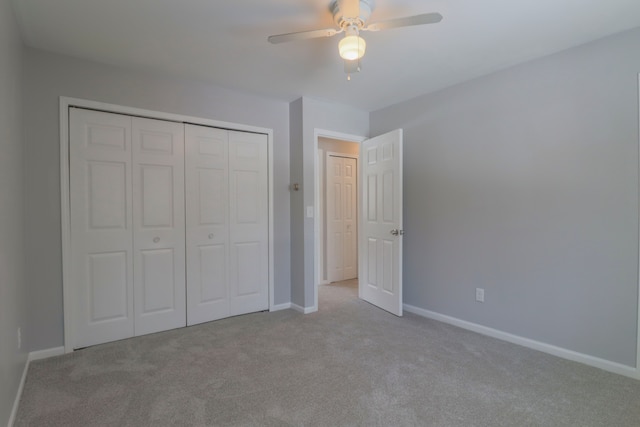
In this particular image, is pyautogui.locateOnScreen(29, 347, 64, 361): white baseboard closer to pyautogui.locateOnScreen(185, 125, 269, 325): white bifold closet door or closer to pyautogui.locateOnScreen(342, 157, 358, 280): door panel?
pyautogui.locateOnScreen(185, 125, 269, 325): white bifold closet door

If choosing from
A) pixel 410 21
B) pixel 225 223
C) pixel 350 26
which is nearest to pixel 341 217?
pixel 225 223

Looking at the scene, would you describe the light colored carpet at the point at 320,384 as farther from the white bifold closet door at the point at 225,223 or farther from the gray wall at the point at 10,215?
the white bifold closet door at the point at 225,223

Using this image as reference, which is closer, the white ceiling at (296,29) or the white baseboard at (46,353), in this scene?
the white ceiling at (296,29)

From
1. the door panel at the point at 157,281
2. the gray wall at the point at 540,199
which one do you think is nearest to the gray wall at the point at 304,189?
the gray wall at the point at 540,199

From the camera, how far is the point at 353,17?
72.5 inches

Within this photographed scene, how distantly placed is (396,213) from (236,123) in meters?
1.95

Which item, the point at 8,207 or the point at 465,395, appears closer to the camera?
the point at 8,207

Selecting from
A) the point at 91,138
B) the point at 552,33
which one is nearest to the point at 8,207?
the point at 91,138

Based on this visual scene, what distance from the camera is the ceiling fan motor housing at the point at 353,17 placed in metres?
1.84

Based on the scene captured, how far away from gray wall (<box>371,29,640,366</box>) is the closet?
192 cm

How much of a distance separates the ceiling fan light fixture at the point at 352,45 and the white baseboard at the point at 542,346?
8.59 feet

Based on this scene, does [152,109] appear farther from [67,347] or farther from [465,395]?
[465,395]

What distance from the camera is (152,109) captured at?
9.43 feet

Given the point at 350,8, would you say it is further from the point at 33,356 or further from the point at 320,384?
the point at 33,356
